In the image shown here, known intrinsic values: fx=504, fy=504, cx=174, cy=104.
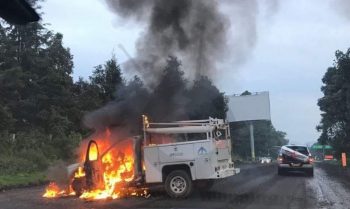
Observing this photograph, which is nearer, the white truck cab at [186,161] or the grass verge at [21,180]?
the white truck cab at [186,161]

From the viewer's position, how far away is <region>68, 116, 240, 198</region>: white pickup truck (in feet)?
49.2

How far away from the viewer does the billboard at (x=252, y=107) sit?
166 feet

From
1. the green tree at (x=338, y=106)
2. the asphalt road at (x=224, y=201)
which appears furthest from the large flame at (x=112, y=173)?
the green tree at (x=338, y=106)

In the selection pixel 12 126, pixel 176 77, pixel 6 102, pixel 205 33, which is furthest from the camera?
pixel 6 102

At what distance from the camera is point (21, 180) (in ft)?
73.3

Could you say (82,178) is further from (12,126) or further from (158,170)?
(12,126)

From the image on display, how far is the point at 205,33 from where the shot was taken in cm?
1886

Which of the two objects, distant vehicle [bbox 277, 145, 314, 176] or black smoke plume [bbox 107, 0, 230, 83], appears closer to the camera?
black smoke plume [bbox 107, 0, 230, 83]

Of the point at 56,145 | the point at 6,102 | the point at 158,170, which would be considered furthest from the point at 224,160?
the point at 6,102

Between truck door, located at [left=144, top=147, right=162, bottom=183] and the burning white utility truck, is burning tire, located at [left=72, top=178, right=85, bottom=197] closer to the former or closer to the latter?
the burning white utility truck

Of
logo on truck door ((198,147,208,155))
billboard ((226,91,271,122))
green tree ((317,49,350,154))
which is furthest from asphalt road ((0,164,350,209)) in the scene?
billboard ((226,91,271,122))

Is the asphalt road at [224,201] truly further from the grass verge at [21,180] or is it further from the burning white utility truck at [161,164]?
the grass verge at [21,180]

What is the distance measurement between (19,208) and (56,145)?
18.8 m

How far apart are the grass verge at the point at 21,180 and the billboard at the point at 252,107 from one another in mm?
29000
